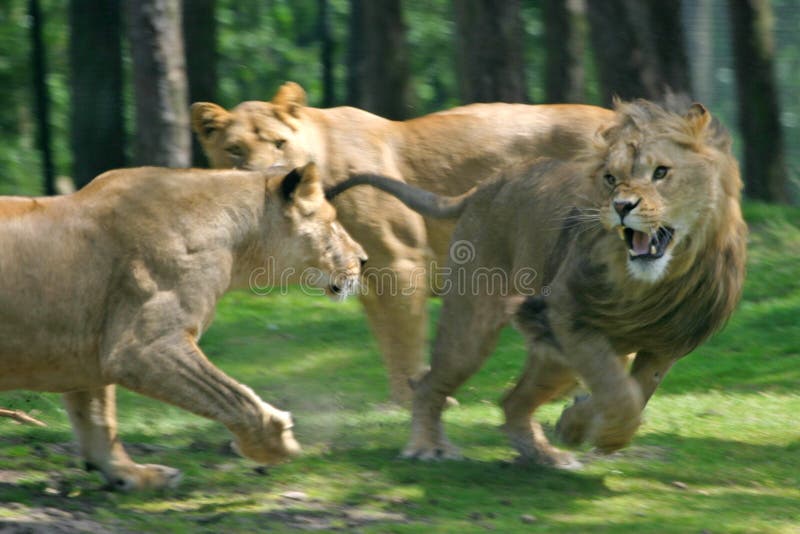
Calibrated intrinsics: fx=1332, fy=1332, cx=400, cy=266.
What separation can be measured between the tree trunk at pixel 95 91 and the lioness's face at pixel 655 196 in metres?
7.06

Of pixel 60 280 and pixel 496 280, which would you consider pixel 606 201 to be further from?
pixel 60 280

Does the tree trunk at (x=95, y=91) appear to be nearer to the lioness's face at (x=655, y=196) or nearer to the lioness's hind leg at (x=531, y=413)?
the lioness's hind leg at (x=531, y=413)

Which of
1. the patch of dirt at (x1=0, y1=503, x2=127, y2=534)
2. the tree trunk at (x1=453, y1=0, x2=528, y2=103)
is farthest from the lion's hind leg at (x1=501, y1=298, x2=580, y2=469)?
the tree trunk at (x1=453, y1=0, x2=528, y2=103)

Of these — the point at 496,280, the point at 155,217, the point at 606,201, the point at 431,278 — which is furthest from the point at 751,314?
the point at 155,217

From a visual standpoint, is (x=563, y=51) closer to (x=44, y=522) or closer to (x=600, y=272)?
Result: (x=600, y=272)

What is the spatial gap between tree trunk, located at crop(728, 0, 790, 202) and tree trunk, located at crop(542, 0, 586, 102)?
6.20 ft

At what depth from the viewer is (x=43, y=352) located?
5.03m

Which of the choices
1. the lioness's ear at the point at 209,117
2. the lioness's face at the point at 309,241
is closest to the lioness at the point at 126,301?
the lioness's face at the point at 309,241

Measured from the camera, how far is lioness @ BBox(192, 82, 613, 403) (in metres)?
7.70

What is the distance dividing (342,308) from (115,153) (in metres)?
2.56

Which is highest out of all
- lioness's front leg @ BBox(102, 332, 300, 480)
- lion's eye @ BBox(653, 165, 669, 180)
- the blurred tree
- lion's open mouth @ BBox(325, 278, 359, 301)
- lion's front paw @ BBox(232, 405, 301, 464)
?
the blurred tree

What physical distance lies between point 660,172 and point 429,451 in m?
1.86

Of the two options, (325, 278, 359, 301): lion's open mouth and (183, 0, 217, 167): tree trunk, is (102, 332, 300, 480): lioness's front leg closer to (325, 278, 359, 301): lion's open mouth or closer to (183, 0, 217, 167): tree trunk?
(325, 278, 359, 301): lion's open mouth

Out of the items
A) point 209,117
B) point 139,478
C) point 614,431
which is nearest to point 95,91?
point 209,117
